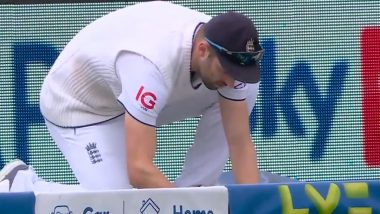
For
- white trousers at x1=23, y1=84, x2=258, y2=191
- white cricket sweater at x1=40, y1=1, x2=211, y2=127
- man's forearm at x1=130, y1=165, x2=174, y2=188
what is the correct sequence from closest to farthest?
man's forearm at x1=130, y1=165, x2=174, y2=188 → white cricket sweater at x1=40, y1=1, x2=211, y2=127 → white trousers at x1=23, y1=84, x2=258, y2=191

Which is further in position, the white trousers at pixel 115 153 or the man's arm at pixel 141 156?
the white trousers at pixel 115 153

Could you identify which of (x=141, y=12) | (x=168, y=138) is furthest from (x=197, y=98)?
(x=168, y=138)

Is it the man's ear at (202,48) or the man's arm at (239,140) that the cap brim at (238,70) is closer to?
the man's ear at (202,48)

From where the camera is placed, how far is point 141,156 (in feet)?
8.02

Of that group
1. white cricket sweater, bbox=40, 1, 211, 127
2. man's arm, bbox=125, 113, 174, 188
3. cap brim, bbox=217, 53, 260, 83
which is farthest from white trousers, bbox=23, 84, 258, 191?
cap brim, bbox=217, 53, 260, 83

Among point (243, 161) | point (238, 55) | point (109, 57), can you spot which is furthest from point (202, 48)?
point (243, 161)

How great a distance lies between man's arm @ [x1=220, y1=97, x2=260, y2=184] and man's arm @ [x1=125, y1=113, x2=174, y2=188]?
0.31 m

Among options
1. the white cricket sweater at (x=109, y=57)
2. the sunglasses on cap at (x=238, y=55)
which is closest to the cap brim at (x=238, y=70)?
the sunglasses on cap at (x=238, y=55)

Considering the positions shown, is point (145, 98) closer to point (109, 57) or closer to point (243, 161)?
point (109, 57)

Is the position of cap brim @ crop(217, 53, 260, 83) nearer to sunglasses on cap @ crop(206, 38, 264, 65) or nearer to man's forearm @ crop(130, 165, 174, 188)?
sunglasses on cap @ crop(206, 38, 264, 65)

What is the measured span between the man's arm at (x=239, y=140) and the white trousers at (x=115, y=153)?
9cm

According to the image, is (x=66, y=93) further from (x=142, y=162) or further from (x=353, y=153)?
(x=353, y=153)

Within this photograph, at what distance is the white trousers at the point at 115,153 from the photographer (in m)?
2.71

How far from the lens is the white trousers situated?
2711mm
